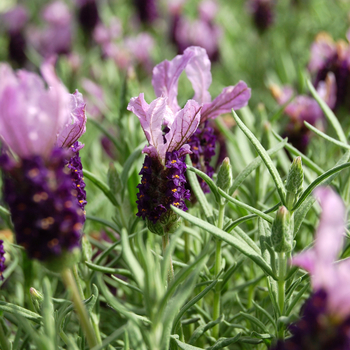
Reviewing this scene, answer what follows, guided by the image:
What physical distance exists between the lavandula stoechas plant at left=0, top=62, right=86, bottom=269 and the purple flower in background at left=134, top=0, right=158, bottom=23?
2907mm

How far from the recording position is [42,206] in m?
0.67

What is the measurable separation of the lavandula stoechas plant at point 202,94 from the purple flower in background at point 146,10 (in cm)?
241

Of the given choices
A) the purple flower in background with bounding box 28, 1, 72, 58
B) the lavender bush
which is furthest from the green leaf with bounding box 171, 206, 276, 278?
the purple flower in background with bounding box 28, 1, 72, 58

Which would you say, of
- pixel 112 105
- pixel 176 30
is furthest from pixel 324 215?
pixel 176 30

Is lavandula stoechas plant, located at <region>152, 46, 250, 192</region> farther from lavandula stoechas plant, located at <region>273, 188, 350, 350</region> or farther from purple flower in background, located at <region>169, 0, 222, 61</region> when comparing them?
purple flower in background, located at <region>169, 0, 222, 61</region>

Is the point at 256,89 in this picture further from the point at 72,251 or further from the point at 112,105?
the point at 72,251

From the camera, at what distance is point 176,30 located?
3.31m

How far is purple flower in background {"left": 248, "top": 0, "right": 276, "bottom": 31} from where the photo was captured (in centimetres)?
306

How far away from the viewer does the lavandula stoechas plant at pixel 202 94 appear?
3.72ft

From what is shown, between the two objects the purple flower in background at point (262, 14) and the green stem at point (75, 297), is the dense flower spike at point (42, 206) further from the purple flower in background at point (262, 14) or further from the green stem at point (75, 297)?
the purple flower in background at point (262, 14)

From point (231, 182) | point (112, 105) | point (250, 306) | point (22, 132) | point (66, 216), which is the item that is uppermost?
point (22, 132)

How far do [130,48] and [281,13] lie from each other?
1694 millimetres

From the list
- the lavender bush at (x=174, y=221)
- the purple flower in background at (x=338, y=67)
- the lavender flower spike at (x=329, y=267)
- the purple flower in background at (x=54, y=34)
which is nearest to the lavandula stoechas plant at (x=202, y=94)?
the lavender bush at (x=174, y=221)

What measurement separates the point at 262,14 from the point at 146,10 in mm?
927
